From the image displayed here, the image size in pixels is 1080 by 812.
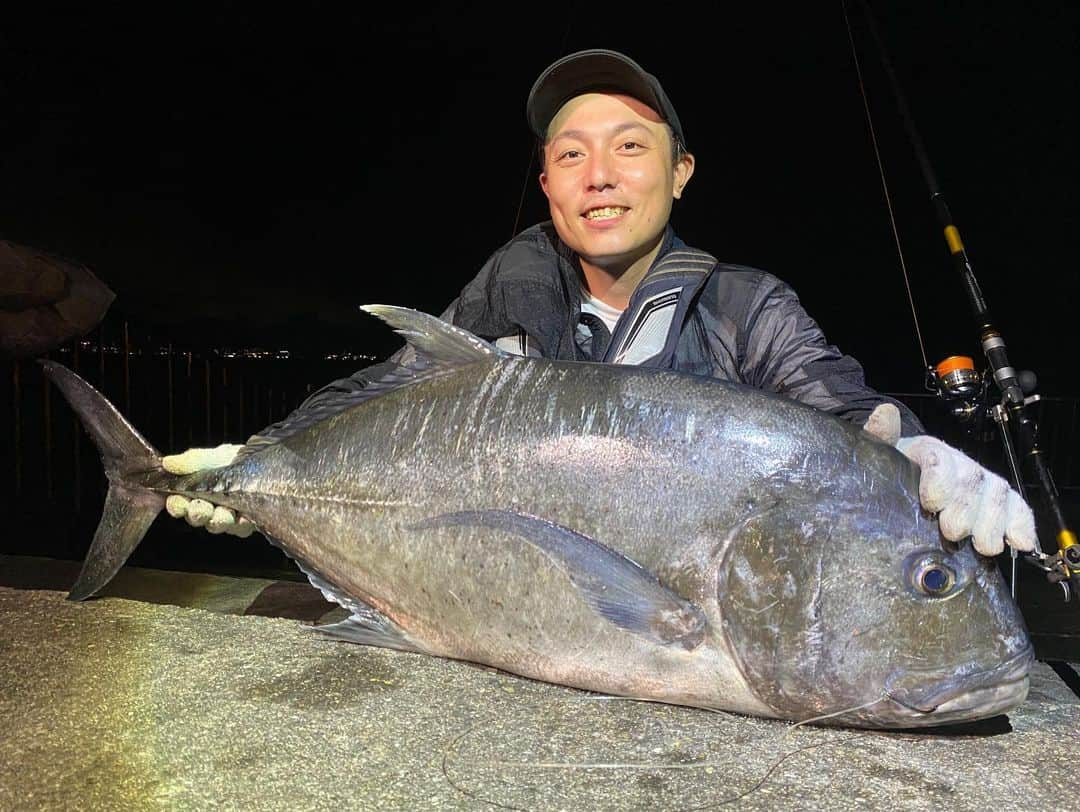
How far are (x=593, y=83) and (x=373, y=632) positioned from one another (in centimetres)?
206

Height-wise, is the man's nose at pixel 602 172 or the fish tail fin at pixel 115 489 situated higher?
the man's nose at pixel 602 172

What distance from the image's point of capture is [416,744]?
1654mm

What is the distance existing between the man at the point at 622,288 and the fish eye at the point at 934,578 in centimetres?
74

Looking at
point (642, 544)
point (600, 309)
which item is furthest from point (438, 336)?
point (600, 309)

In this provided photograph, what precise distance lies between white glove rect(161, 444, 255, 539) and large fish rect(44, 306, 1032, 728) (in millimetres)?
281

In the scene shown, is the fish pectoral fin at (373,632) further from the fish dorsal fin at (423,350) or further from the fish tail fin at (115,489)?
the fish tail fin at (115,489)

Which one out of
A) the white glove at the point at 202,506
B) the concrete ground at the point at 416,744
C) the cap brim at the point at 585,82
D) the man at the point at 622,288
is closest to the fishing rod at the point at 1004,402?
the man at the point at 622,288

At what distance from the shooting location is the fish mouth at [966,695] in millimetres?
1578

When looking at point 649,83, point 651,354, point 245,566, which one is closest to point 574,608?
point 651,354

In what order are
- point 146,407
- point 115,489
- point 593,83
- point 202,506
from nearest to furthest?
point 202,506, point 115,489, point 593,83, point 146,407

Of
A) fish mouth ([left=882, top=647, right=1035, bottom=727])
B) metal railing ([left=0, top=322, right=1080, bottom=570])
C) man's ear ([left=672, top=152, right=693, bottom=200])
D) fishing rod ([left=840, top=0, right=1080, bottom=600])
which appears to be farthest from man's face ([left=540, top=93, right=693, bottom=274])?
metal railing ([left=0, top=322, right=1080, bottom=570])

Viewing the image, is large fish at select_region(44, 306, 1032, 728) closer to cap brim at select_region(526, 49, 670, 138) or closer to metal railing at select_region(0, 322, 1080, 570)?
cap brim at select_region(526, 49, 670, 138)

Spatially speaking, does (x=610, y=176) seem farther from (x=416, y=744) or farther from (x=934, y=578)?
(x=416, y=744)

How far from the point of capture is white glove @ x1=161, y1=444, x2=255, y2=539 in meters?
2.46
